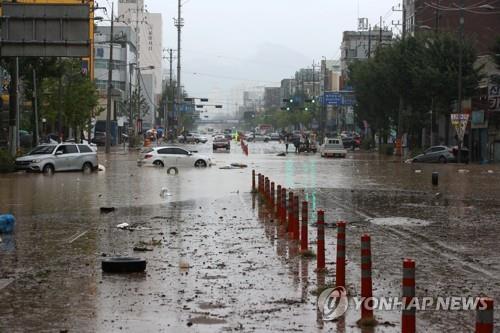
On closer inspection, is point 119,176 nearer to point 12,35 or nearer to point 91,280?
point 12,35

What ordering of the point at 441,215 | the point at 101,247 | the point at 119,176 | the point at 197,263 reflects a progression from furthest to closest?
the point at 119,176, the point at 441,215, the point at 101,247, the point at 197,263

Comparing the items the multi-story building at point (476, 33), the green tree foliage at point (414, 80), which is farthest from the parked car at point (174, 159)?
the green tree foliage at point (414, 80)

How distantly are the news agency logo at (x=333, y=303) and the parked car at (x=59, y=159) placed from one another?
34748 millimetres

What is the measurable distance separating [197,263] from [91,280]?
85.1 inches

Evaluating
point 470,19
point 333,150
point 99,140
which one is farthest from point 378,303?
point 99,140

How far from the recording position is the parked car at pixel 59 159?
43.7 metres

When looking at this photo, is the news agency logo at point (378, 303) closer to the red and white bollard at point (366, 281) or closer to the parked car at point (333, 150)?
the red and white bollard at point (366, 281)

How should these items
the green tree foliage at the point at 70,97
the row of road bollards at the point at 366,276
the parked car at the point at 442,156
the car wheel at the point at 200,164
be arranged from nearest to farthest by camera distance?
the row of road bollards at the point at 366,276
the car wheel at the point at 200,164
the parked car at the point at 442,156
the green tree foliage at the point at 70,97

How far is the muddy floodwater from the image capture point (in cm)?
962

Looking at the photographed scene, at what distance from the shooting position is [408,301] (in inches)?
309

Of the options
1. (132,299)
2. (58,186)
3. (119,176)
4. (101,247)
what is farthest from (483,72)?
(132,299)

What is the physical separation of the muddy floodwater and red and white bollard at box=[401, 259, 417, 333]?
44.8 inches

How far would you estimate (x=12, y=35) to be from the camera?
2858 centimetres

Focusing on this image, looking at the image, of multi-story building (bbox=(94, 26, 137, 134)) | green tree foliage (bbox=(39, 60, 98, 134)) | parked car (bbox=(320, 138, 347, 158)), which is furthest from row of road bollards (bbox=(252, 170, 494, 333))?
multi-story building (bbox=(94, 26, 137, 134))
